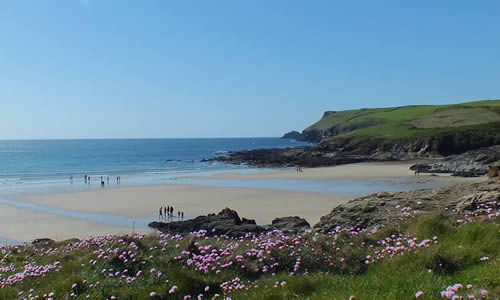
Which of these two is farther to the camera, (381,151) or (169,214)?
(381,151)

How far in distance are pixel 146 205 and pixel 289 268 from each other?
32.2m

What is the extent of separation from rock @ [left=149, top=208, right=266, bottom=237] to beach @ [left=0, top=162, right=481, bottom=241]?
2.36 metres

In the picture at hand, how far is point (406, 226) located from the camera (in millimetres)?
9039

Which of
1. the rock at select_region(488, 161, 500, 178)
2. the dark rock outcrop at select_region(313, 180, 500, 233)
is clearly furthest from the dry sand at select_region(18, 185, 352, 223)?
the dark rock outcrop at select_region(313, 180, 500, 233)

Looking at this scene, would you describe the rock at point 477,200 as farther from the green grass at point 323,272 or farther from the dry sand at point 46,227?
the dry sand at point 46,227

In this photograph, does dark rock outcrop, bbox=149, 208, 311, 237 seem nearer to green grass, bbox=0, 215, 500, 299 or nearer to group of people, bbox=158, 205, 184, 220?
group of people, bbox=158, 205, 184, 220

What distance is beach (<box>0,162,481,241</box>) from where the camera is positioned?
1131 inches

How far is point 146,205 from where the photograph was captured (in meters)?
38.1

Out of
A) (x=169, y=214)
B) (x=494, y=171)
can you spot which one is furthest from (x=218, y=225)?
(x=494, y=171)

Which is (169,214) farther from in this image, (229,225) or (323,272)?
(323,272)

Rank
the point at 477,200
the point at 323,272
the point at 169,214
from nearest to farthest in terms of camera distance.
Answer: the point at 323,272 < the point at 477,200 < the point at 169,214

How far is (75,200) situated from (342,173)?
127 ft

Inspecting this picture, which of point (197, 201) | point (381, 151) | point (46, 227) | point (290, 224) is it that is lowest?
point (46, 227)

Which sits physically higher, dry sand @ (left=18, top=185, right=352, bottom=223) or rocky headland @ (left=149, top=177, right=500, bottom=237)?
rocky headland @ (left=149, top=177, right=500, bottom=237)
